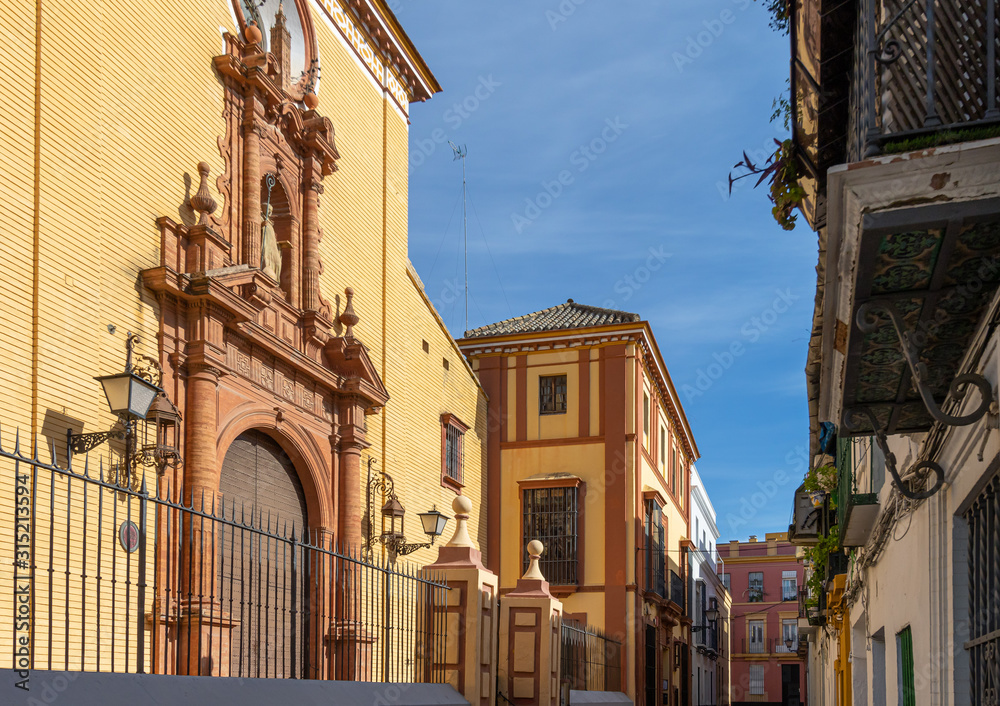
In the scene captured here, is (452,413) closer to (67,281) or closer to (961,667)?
(67,281)

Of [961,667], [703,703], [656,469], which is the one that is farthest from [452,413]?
[703,703]

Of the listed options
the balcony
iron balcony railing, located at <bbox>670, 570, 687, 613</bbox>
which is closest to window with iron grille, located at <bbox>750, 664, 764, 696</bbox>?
iron balcony railing, located at <bbox>670, 570, 687, 613</bbox>

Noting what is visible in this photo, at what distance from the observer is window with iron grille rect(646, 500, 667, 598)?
80.5ft

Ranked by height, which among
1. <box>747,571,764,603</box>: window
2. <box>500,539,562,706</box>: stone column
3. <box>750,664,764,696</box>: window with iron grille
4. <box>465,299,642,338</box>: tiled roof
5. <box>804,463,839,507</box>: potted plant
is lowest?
<box>750,664,764,696</box>: window with iron grille

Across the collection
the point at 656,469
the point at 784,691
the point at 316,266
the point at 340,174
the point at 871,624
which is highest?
the point at 340,174

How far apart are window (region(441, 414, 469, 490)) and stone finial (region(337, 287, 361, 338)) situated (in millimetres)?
4924

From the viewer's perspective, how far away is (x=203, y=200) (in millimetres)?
12414

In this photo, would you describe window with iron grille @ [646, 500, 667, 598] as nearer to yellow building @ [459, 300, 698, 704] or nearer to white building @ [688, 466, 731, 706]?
yellow building @ [459, 300, 698, 704]

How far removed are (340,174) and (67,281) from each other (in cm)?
665

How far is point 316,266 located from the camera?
14.9 m

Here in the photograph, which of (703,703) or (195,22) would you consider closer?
(195,22)

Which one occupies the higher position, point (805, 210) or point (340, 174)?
point (340, 174)

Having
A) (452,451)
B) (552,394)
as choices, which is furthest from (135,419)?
(552,394)

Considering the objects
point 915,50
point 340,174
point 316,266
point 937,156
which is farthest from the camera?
point 340,174
